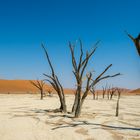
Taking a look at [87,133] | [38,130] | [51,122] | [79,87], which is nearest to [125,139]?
[87,133]

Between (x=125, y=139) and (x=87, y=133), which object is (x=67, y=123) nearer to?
(x=87, y=133)

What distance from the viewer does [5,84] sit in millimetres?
91438

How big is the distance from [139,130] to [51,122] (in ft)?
11.9

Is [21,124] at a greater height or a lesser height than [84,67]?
lesser

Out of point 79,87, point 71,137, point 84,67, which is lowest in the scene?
point 71,137

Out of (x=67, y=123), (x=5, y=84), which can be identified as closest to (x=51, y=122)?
(x=67, y=123)

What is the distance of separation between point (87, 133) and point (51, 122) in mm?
2531

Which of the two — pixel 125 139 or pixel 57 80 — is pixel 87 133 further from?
pixel 57 80

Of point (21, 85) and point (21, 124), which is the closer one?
point (21, 124)

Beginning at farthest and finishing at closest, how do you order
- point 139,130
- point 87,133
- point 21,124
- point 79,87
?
1. point 79,87
2. point 21,124
3. point 139,130
4. point 87,133

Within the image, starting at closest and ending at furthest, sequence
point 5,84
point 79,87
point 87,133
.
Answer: point 87,133 < point 79,87 < point 5,84

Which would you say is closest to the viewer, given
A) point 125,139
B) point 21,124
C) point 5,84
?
point 125,139

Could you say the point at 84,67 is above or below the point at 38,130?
above

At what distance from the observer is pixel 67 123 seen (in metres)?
10.5
